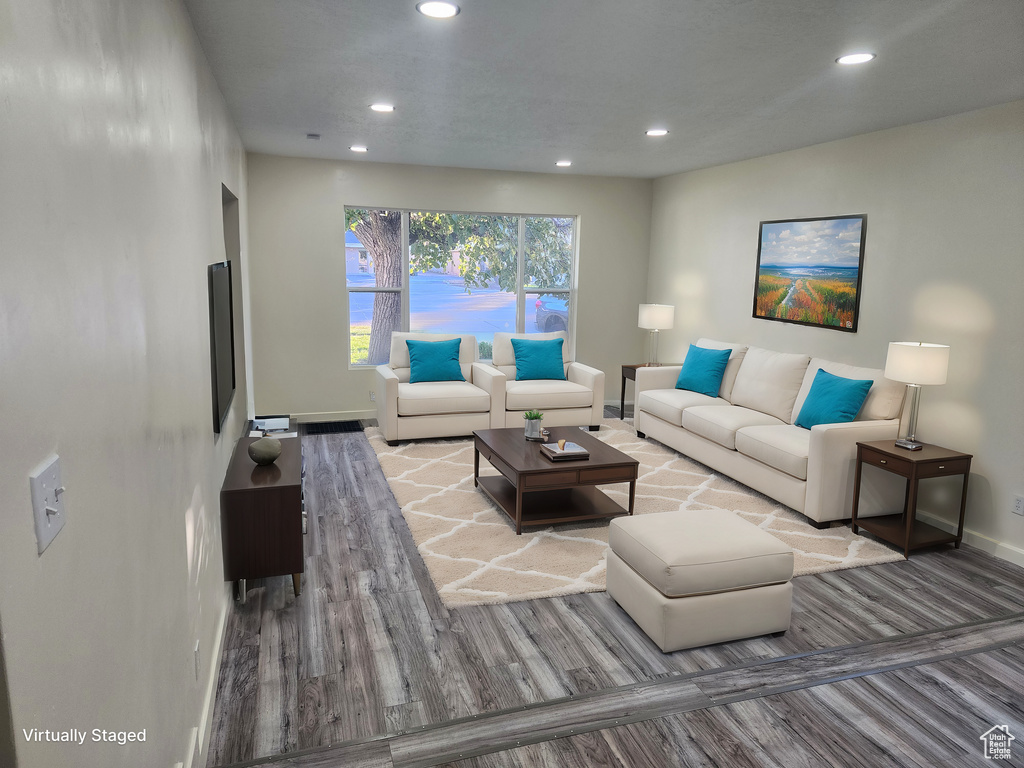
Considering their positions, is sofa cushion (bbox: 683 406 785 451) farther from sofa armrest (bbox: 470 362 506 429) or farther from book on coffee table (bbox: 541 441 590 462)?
sofa armrest (bbox: 470 362 506 429)

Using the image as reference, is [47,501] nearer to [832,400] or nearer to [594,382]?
[832,400]

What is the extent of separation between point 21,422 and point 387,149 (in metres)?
5.22

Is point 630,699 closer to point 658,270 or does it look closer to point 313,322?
point 313,322

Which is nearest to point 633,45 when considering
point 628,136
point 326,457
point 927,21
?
point 927,21

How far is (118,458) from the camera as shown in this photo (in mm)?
1299

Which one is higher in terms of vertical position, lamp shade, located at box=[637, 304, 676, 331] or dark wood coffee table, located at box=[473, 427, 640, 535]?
lamp shade, located at box=[637, 304, 676, 331]

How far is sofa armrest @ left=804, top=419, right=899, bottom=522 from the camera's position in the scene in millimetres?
4090

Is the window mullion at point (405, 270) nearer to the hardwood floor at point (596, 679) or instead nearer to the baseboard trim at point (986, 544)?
the hardwood floor at point (596, 679)

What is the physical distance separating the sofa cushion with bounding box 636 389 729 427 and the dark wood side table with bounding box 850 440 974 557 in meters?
1.64

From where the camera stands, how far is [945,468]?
3.81 metres

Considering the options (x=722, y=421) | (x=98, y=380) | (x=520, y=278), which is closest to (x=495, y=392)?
(x=520, y=278)

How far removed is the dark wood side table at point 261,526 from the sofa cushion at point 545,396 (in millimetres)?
3159

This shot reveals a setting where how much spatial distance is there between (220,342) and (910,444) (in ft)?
12.4

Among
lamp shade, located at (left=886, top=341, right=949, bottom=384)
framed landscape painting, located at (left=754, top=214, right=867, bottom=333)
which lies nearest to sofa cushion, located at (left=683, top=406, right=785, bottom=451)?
framed landscape painting, located at (left=754, top=214, right=867, bottom=333)
